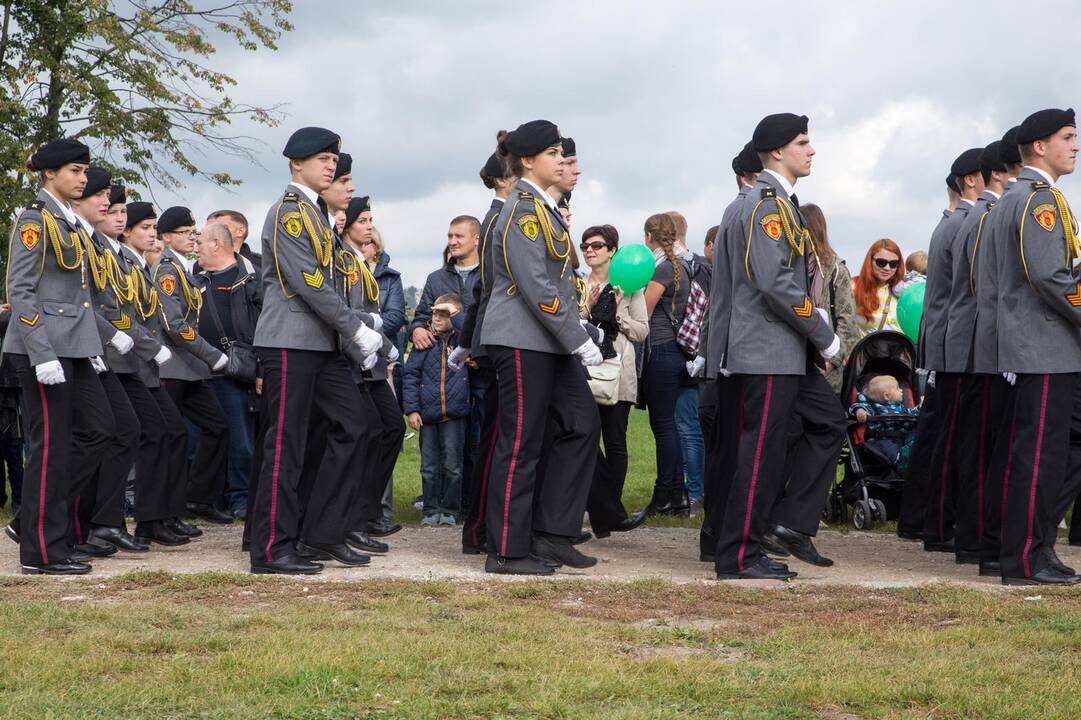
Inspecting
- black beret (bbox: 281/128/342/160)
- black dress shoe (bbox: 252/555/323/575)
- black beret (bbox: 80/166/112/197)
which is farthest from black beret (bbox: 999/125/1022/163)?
black beret (bbox: 80/166/112/197)

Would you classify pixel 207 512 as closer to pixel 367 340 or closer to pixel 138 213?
pixel 138 213

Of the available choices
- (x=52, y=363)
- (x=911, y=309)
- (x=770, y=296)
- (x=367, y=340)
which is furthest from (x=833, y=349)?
(x=52, y=363)

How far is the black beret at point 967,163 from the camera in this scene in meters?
8.62

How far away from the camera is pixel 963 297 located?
25.9ft

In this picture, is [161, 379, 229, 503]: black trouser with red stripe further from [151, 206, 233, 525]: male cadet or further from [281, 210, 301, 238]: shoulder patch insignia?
[281, 210, 301, 238]: shoulder patch insignia

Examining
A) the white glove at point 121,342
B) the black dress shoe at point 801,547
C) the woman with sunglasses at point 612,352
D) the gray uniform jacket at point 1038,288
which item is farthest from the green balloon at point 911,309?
the white glove at point 121,342

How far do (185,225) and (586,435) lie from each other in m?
4.11

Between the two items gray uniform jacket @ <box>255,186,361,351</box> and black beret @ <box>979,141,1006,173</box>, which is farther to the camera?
black beret @ <box>979,141,1006,173</box>

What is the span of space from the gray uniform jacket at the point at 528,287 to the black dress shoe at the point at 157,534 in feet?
8.54

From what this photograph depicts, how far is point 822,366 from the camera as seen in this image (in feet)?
23.9

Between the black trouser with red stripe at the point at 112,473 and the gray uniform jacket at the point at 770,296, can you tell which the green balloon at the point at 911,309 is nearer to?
the gray uniform jacket at the point at 770,296

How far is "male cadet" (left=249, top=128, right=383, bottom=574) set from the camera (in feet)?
23.8

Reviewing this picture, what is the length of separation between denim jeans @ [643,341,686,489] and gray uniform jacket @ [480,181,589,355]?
122 inches

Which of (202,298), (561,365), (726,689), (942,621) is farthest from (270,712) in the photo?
(202,298)
